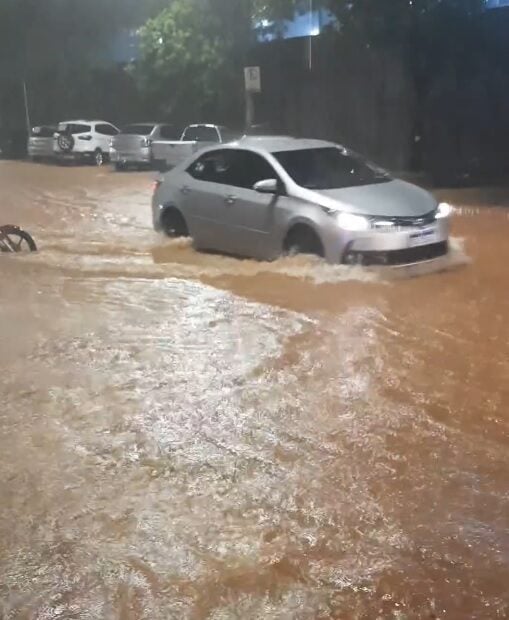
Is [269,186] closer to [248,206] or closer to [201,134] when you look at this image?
[248,206]

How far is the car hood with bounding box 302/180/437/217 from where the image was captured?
9156 mm

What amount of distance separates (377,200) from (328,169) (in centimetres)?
98

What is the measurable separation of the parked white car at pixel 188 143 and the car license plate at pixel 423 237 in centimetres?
1476

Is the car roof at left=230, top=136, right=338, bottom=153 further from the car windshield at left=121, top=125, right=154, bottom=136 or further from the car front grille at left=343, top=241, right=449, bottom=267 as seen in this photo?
the car windshield at left=121, top=125, right=154, bottom=136

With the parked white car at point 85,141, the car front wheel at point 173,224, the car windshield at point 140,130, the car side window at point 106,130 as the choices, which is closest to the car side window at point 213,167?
the car front wheel at point 173,224

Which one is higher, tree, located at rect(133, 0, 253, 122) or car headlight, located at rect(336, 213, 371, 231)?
tree, located at rect(133, 0, 253, 122)

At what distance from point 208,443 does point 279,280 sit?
4061 mm

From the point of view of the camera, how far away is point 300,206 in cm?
946

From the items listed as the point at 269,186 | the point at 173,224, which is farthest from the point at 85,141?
the point at 269,186

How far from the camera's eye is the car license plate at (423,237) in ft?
30.2

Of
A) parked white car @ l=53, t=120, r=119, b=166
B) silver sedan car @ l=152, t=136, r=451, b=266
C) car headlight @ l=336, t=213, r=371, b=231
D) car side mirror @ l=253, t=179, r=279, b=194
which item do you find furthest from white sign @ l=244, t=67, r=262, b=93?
car headlight @ l=336, t=213, r=371, b=231

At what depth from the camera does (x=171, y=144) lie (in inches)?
1001

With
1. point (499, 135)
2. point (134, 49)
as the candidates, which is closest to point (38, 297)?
point (499, 135)

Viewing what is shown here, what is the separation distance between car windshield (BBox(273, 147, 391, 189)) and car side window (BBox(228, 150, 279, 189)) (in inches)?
6.5
